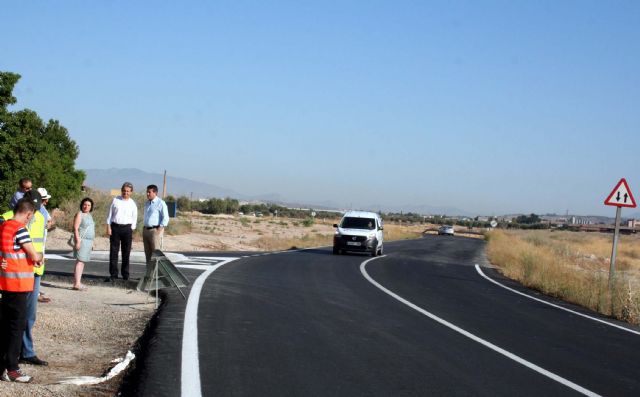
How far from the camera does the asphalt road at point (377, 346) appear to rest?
7805 millimetres

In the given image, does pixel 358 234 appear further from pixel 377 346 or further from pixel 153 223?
pixel 377 346

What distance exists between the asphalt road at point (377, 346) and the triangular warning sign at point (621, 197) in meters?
4.79

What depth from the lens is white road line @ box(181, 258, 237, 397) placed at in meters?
7.28

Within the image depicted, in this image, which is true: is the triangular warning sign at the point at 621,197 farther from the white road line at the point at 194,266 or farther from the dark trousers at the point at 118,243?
the dark trousers at the point at 118,243

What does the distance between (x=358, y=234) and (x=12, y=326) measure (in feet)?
77.6

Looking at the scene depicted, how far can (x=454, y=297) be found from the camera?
55.1 ft

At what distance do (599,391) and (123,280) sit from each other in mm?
9649

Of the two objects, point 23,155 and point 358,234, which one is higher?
point 23,155

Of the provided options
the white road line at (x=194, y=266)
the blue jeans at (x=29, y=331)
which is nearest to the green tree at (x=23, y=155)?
the white road line at (x=194, y=266)

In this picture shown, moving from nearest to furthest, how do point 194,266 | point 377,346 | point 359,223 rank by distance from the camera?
point 377,346
point 194,266
point 359,223

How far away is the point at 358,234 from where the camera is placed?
3066 centimetres

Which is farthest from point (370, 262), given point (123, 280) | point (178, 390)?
point (178, 390)

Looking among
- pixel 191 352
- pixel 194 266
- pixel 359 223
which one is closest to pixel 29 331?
pixel 191 352

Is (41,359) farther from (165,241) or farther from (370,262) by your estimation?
(165,241)
